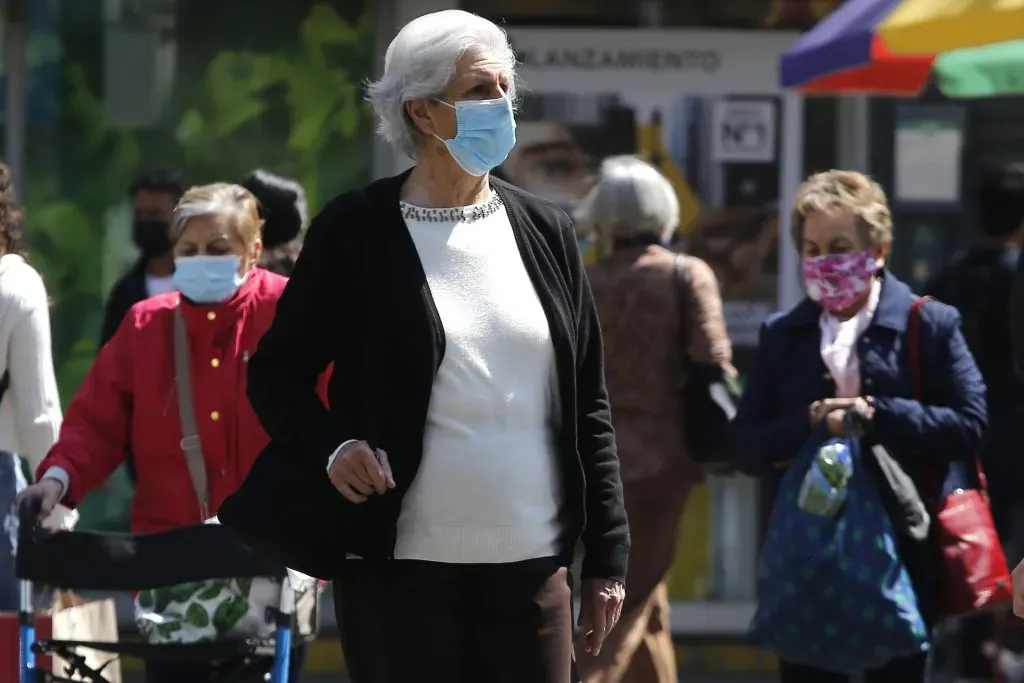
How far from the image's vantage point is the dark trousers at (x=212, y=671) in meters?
4.54

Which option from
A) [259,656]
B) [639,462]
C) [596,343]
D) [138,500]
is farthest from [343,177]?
[596,343]

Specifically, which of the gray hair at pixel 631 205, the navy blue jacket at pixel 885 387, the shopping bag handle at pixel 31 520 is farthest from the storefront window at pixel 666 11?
the shopping bag handle at pixel 31 520

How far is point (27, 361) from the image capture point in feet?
17.9

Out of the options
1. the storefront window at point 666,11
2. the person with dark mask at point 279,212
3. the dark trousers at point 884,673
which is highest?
the storefront window at point 666,11

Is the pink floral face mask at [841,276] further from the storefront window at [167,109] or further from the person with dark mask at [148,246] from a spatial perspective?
the storefront window at [167,109]

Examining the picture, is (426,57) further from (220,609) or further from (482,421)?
(220,609)

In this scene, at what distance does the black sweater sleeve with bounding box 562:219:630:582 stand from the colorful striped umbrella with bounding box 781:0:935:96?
2.80m

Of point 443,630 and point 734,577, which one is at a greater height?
point 443,630

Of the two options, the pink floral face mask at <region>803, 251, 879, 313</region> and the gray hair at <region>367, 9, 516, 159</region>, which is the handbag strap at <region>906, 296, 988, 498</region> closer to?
the pink floral face mask at <region>803, 251, 879, 313</region>

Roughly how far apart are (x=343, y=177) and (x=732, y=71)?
5.55 feet

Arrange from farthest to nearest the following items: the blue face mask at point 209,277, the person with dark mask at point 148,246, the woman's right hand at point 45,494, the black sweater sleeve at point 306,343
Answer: the person with dark mask at point 148,246 < the blue face mask at point 209,277 < the woman's right hand at point 45,494 < the black sweater sleeve at point 306,343

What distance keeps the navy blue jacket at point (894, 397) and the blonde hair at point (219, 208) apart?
137 centimetres

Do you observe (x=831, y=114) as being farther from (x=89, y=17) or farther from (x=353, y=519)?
(x=353, y=519)

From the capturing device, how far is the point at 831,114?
29.2ft
